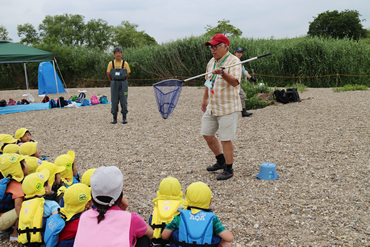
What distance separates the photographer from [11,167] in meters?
2.86

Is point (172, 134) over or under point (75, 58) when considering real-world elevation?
under

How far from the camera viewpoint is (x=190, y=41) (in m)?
20.6

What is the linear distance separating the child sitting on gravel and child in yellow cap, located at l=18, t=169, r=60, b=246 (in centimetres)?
84

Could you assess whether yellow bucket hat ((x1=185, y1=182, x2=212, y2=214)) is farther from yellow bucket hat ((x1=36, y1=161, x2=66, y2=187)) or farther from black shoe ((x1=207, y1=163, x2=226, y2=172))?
black shoe ((x1=207, y1=163, x2=226, y2=172))

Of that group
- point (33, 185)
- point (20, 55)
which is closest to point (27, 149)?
point (33, 185)

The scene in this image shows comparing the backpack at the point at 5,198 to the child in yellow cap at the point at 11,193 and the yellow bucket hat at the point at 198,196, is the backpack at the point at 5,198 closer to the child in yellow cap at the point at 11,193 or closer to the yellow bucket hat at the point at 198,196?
the child in yellow cap at the point at 11,193

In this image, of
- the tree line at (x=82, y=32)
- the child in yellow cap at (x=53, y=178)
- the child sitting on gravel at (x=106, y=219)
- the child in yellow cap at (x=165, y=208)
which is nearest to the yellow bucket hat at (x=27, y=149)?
the child in yellow cap at (x=53, y=178)

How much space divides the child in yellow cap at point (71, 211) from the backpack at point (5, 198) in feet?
2.77

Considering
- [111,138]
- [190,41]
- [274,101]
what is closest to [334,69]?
[274,101]

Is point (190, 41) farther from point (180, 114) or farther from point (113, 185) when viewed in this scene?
point (113, 185)

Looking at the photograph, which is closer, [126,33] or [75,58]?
[75,58]

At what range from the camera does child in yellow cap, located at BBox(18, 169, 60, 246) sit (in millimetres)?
2480

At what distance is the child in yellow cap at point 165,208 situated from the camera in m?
A: 2.36

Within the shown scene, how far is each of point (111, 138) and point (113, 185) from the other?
4.83 meters
